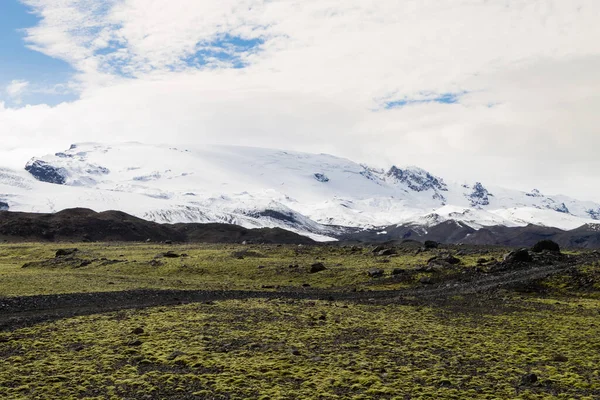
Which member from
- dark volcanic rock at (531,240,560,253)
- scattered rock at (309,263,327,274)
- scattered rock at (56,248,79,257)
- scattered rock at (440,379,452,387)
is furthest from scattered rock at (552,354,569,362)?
scattered rock at (56,248,79,257)

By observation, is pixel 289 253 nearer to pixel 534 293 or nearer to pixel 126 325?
pixel 534 293

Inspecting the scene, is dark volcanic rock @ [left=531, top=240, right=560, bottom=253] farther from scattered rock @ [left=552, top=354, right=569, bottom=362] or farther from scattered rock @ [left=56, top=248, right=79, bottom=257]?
scattered rock @ [left=56, top=248, right=79, bottom=257]

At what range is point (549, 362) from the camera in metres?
23.4

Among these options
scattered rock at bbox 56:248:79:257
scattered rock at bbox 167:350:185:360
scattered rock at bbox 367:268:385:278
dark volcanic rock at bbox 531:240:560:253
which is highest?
dark volcanic rock at bbox 531:240:560:253

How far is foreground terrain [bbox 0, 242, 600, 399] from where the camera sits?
19859 mm

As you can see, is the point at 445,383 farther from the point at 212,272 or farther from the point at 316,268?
the point at 212,272

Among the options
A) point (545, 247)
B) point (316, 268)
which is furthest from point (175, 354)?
point (545, 247)

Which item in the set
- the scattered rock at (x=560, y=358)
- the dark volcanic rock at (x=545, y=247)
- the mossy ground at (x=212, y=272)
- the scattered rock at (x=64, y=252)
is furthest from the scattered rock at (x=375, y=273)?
the scattered rock at (x=64, y=252)

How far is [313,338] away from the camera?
91.3ft

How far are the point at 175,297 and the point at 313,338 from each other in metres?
20.2

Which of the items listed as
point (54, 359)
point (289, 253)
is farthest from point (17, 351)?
point (289, 253)

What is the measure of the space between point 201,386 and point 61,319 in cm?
1727

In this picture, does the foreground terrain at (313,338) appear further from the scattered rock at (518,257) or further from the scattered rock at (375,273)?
the scattered rock at (518,257)

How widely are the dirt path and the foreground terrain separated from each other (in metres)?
0.14
